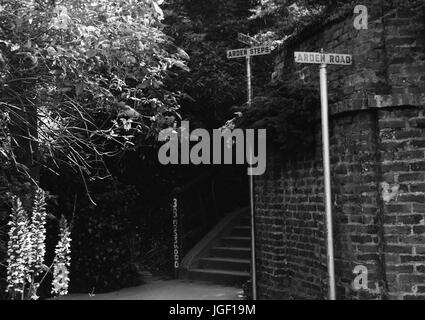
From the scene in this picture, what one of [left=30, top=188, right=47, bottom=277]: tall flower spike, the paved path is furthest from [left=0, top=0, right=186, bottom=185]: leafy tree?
the paved path

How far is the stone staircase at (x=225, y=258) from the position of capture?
29.0ft

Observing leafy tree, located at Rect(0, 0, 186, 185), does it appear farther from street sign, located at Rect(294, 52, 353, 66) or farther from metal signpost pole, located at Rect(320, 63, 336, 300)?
metal signpost pole, located at Rect(320, 63, 336, 300)

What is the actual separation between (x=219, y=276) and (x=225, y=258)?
0.71m

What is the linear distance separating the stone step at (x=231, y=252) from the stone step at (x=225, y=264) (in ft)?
0.61

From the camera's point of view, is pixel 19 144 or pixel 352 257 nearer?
pixel 352 257

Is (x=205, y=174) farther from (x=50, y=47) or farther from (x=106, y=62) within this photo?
(x=50, y=47)

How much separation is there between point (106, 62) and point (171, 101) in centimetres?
196

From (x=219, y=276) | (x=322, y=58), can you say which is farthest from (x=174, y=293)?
(x=322, y=58)

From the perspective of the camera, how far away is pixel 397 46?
479cm

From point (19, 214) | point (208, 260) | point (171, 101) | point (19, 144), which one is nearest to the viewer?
point (19, 214)

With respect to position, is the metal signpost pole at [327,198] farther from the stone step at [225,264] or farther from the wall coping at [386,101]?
the stone step at [225,264]

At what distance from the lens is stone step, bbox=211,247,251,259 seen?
9445mm
